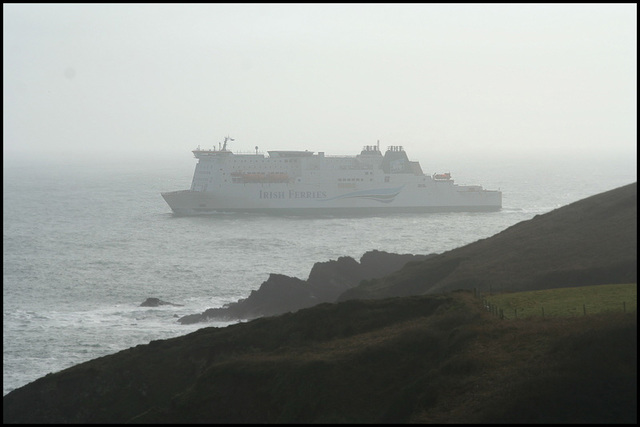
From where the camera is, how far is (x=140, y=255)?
4122 centimetres

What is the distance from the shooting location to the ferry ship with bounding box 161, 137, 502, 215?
6359 centimetres

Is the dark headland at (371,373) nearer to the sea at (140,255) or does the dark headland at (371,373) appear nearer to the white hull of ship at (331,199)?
the sea at (140,255)

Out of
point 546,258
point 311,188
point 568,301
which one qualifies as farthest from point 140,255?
point 568,301

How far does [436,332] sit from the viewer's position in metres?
14.4

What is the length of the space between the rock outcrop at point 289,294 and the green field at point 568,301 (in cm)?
988

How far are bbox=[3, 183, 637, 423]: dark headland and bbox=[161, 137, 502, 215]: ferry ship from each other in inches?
1828

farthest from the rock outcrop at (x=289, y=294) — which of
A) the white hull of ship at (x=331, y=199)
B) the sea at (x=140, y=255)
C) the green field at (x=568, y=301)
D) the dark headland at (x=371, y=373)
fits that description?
the white hull of ship at (x=331, y=199)

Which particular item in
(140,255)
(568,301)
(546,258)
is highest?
(546,258)

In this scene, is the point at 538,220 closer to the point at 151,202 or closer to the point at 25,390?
the point at 25,390

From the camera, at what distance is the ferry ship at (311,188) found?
63594 millimetres

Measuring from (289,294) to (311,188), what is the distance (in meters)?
37.2

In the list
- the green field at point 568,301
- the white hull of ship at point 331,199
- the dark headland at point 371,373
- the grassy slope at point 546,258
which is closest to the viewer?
the dark headland at point 371,373

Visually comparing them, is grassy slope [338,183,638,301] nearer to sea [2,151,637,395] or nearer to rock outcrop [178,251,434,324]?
rock outcrop [178,251,434,324]

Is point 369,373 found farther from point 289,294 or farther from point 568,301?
point 289,294
